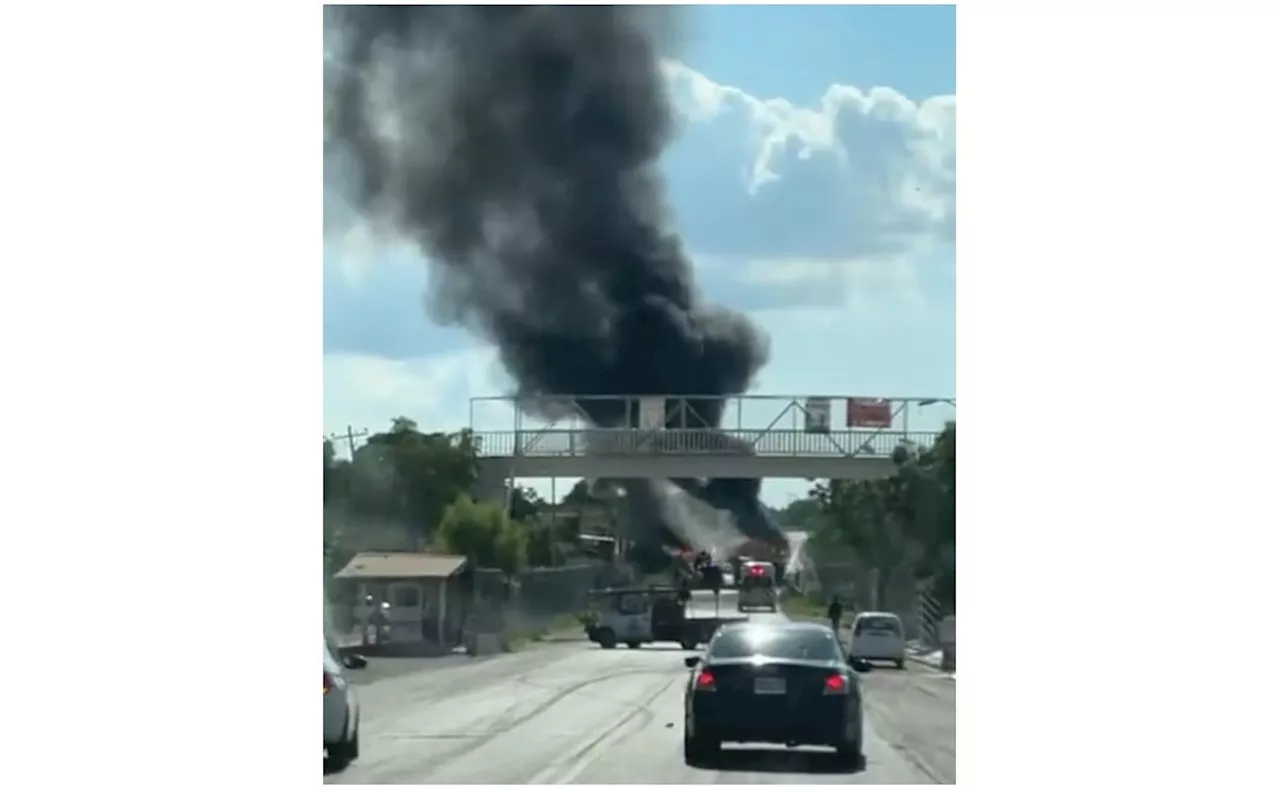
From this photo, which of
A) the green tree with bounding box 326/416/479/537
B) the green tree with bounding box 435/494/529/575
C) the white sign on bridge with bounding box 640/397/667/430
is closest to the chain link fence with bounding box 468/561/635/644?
the green tree with bounding box 435/494/529/575

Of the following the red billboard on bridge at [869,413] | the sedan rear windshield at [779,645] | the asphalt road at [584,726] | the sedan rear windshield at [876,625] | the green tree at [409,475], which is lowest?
the asphalt road at [584,726]

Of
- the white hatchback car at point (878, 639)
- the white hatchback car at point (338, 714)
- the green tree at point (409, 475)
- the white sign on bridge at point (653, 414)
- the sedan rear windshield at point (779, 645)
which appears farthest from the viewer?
the white sign on bridge at point (653, 414)

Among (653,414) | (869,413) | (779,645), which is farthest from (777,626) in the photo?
(653,414)

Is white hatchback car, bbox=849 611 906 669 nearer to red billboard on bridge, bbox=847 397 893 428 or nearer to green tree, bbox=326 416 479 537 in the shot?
red billboard on bridge, bbox=847 397 893 428

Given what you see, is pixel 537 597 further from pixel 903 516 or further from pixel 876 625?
pixel 903 516

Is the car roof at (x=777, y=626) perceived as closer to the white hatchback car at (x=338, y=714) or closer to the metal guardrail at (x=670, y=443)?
the metal guardrail at (x=670, y=443)

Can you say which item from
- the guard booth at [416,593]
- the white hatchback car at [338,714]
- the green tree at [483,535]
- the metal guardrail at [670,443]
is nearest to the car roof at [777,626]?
the metal guardrail at [670,443]
